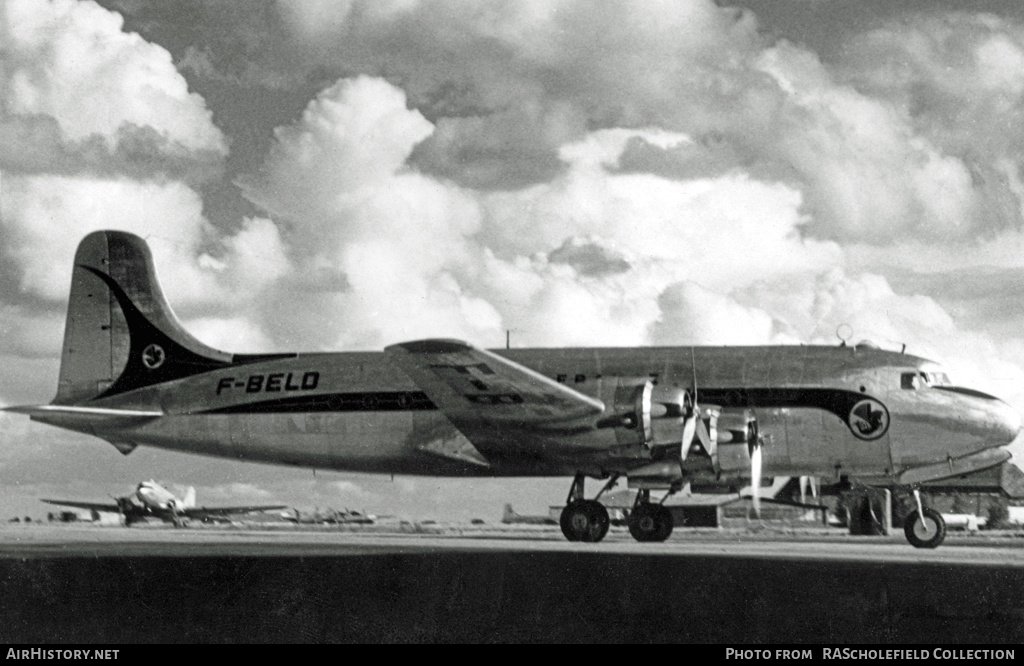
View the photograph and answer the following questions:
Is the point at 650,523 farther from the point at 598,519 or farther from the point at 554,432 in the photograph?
the point at 554,432

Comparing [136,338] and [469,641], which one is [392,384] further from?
[469,641]

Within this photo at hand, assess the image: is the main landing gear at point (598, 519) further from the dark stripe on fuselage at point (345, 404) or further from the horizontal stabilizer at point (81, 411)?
the horizontal stabilizer at point (81, 411)

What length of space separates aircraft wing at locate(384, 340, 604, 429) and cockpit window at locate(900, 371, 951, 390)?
702 cm

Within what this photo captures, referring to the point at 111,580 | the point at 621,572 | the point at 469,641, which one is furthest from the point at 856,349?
the point at 111,580

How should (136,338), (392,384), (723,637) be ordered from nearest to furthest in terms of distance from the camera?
(723,637), (392,384), (136,338)

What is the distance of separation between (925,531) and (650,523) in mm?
6078

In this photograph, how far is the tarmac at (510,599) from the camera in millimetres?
14844

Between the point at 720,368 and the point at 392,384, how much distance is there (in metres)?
7.47

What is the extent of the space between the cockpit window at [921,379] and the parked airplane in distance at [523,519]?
32999 mm

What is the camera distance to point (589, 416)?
73.8ft

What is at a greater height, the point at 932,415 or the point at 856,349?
the point at 856,349

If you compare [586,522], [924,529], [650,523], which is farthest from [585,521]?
[924,529]

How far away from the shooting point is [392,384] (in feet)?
83.3
